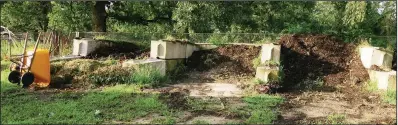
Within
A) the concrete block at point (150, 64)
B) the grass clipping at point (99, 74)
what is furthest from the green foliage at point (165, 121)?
the concrete block at point (150, 64)

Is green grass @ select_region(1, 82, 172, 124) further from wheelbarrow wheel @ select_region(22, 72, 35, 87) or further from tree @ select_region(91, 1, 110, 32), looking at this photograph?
tree @ select_region(91, 1, 110, 32)

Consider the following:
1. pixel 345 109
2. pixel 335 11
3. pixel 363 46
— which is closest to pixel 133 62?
pixel 345 109

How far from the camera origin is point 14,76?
278 inches

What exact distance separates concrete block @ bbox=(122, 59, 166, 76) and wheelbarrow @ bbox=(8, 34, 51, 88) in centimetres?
159

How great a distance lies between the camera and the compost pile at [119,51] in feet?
33.6

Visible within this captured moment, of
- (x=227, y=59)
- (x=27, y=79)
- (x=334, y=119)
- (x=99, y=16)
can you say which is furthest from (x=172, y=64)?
(x=99, y=16)

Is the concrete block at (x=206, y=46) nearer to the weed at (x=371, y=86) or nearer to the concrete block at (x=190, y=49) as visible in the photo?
→ the concrete block at (x=190, y=49)

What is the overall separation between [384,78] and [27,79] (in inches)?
278

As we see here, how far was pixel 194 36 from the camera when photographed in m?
12.8

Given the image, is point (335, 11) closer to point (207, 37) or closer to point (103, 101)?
point (207, 37)

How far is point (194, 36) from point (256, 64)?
3787 millimetres

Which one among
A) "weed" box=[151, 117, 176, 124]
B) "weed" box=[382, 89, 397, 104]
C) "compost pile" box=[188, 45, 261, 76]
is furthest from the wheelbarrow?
"weed" box=[382, 89, 397, 104]

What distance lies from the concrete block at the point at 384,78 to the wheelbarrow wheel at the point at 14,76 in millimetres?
7235

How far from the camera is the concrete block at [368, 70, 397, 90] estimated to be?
7.66m
